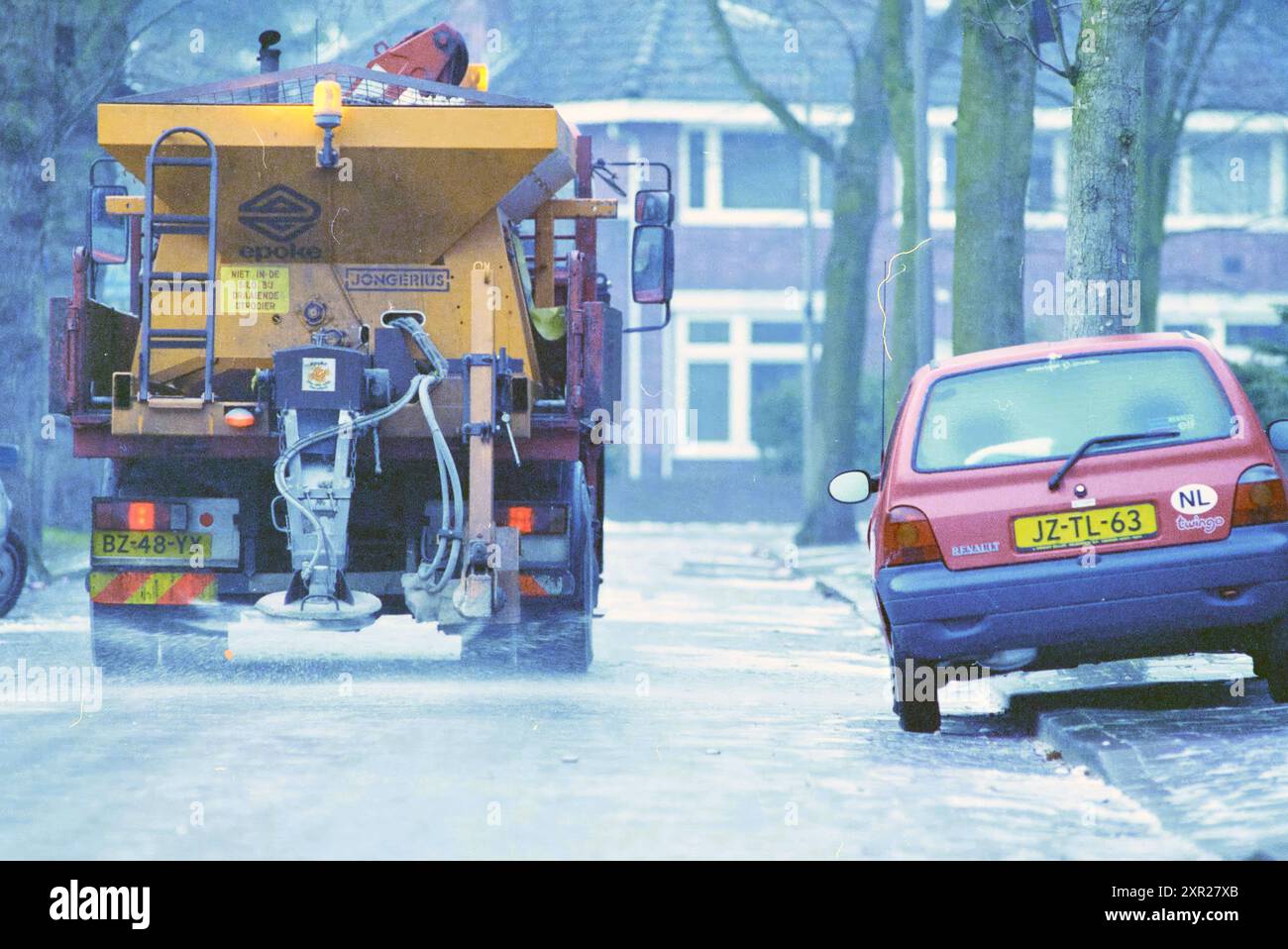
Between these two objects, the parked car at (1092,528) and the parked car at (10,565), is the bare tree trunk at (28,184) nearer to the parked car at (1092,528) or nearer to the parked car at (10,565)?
the parked car at (10,565)

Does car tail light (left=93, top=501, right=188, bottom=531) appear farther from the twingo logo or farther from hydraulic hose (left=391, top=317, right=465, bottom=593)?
the twingo logo

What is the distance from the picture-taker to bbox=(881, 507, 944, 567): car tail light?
10656mm

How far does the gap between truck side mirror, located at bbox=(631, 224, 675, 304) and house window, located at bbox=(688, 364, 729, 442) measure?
3330cm

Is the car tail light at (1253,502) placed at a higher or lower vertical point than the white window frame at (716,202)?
lower

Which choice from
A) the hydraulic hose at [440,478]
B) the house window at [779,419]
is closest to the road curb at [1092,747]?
the hydraulic hose at [440,478]

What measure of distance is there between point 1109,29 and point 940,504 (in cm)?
470

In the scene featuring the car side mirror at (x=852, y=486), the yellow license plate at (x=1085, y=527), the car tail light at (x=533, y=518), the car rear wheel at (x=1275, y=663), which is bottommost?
the car rear wheel at (x=1275, y=663)

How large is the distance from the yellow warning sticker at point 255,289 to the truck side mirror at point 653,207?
8.86 ft

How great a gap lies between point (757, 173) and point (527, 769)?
4085 centimetres

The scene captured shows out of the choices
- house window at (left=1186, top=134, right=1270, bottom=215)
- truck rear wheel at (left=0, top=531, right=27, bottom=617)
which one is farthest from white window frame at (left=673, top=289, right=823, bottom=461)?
truck rear wheel at (left=0, top=531, right=27, bottom=617)

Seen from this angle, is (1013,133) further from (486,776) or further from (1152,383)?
(486,776)

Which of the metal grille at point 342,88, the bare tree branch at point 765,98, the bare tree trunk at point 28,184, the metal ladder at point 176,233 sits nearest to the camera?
the metal ladder at point 176,233

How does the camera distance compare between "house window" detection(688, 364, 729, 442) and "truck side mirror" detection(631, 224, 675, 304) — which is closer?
"truck side mirror" detection(631, 224, 675, 304)

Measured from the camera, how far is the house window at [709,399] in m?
49.8
